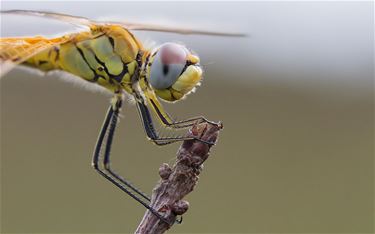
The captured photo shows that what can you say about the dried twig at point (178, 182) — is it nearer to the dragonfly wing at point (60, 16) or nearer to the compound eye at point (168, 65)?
the compound eye at point (168, 65)

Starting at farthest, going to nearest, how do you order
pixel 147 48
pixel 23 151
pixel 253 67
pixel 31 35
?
pixel 253 67 < pixel 23 151 < pixel 31 35 < pixel 147 48

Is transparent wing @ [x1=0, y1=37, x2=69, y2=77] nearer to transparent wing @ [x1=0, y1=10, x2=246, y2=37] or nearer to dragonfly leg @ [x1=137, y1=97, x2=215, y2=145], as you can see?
transparent wing @ [x1=0, y1=10, x2=246, y2=37]

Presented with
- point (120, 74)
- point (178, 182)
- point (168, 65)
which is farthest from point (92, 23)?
point (178, 182)

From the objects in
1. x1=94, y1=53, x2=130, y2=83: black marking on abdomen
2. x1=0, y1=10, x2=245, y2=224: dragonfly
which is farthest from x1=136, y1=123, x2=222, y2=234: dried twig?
x1=94, y1=53, x2=130, y2=83: black marking on abdomen

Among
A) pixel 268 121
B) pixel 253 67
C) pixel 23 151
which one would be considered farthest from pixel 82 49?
pixel 253 67

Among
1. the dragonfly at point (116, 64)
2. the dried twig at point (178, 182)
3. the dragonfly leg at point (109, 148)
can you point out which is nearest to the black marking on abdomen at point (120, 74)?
the dragonfly at point (116, 64)

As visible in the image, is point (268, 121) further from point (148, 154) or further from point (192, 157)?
point (192, 157)

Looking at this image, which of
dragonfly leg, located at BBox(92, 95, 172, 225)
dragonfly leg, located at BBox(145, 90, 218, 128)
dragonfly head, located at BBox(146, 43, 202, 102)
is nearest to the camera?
dragonfly leg, located at BBox(145, 90, 218, 128)
